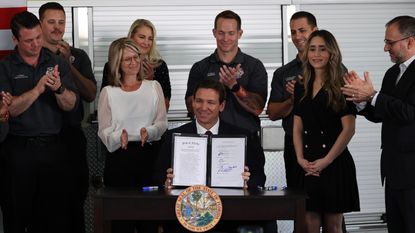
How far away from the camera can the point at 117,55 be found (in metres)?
6.01

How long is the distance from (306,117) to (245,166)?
0.82 meters

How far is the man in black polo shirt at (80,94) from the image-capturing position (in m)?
6.28

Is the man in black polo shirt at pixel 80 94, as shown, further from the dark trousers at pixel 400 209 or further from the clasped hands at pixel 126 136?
the dark trousers at pixel 400 209

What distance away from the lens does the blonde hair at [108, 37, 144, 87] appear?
601 cm

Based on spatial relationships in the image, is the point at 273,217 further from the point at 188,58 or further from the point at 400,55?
the point at 188,58

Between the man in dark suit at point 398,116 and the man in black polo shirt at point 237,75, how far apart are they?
3.55ft

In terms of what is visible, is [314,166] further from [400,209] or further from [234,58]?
[234,58]

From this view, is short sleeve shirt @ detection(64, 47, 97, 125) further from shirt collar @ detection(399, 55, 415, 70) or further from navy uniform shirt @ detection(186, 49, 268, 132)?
shirt collar @ detection(399, 55, 415, 70)

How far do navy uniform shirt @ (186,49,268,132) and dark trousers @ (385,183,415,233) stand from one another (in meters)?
1.36

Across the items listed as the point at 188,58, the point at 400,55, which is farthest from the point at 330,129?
the point at 188,58

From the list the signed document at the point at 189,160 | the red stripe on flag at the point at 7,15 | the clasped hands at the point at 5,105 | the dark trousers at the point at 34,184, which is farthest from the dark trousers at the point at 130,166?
the red stripe on flag at the point at 7,15

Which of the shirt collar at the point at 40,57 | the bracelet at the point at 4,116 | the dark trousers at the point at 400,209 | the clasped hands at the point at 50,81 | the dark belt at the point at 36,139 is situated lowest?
the dark trousers at the point at 400,209

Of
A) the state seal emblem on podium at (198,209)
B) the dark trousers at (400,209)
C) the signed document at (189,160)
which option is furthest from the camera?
the dark trousers at (400,209)

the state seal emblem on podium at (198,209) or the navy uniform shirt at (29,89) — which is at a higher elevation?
the navy uniform shirt at (29,89)
